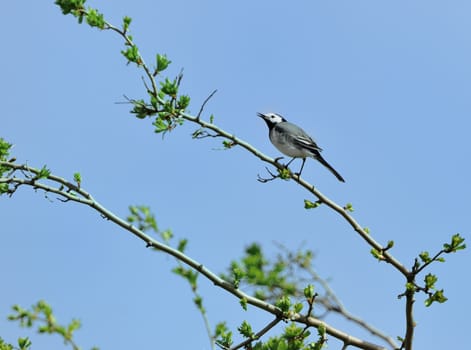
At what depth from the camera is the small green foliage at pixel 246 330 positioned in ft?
25.8

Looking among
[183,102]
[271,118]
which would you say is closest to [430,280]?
[183,102]

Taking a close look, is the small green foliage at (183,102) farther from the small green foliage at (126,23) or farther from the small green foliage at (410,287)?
the small green foliage at (410,287)

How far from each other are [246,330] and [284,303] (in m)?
0.53

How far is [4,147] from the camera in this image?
862 cm

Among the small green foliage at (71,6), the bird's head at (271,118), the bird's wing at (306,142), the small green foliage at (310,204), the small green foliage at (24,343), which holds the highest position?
the bird's head at (271,118)

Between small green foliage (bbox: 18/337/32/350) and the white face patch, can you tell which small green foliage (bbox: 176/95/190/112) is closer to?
small green foliage (bbox: 18/337/32/350)

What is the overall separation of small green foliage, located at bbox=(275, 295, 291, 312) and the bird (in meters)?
4.13

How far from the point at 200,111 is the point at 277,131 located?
5322 millimetres

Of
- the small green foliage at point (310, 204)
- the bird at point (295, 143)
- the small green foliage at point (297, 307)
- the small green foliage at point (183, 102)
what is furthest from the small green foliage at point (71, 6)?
the bird at point (295, 143)

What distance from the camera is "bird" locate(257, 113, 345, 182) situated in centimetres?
1216

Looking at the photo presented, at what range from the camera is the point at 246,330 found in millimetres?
7879

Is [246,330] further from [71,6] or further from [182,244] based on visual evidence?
[71,6]

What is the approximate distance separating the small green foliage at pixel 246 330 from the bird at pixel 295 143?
13.8ft

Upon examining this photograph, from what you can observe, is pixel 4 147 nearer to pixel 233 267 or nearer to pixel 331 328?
pixel 233 267
